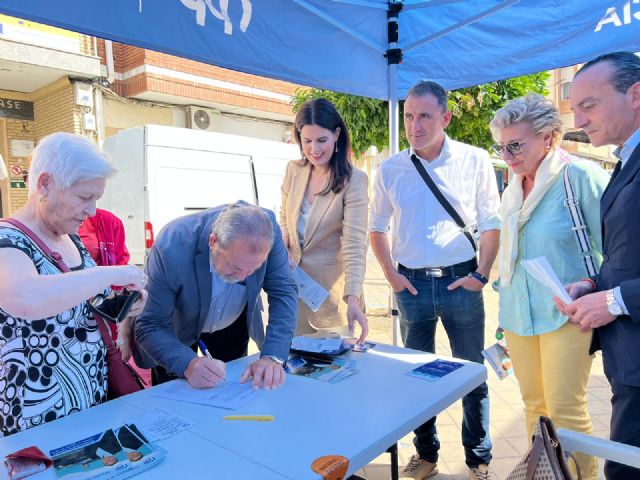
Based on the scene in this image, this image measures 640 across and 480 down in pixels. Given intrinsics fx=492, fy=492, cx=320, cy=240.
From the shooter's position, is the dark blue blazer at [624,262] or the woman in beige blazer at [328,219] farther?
the woman in beige blazer at [328,219]

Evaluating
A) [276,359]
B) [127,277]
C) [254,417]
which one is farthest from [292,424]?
[127,277]

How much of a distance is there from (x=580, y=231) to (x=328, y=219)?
41.2 inches

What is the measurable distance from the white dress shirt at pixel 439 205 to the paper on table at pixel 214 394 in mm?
1085

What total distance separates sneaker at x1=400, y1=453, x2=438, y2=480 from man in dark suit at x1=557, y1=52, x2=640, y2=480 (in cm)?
114

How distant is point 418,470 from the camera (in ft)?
8.04

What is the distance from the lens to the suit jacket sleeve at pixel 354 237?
225 centimetres

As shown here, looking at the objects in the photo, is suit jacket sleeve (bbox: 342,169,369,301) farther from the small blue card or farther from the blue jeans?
the small blue card

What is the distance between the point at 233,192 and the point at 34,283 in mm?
6811

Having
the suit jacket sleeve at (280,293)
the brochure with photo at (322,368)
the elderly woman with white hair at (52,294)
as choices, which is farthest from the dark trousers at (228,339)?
the elderly woman with white hair at (52,294)

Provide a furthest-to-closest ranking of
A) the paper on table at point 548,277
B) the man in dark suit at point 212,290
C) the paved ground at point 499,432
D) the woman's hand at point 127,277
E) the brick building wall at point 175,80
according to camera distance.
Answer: the brick building wall at point 175,80, the paved ground at point 499,432, the man in dark suit at point 212,290, the paper on table at point 548,277, the woman's hand at point 127,277

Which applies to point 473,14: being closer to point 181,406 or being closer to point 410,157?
point 410,157

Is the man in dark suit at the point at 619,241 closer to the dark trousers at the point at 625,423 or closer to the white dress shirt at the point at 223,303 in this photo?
the dark trousers at the point at 625,423

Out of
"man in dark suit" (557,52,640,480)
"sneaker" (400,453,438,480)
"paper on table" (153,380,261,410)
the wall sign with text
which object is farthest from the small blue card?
the wall sign with text

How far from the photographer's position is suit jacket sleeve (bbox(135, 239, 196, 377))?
1.68 metres
